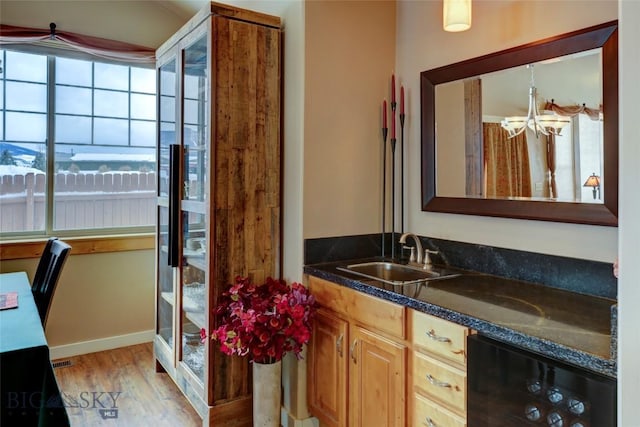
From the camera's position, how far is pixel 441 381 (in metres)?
1.58

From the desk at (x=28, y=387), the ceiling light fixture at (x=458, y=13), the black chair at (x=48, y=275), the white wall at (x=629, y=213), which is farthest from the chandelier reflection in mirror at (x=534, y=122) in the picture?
the black chair at (x=48, y=275)

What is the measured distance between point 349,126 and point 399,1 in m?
0.81

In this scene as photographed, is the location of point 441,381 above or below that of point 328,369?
above

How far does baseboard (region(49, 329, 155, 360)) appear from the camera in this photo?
3.37 metres

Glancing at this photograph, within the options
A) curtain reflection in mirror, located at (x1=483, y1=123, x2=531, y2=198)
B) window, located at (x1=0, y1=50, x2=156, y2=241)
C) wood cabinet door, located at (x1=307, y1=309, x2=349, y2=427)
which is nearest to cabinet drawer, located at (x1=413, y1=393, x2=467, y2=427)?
wood cabinet door, located at (x1=307, y1=309, x2=349, y2=427)

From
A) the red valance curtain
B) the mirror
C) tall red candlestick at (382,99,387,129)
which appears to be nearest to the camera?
the mirror

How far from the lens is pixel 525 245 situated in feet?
6.49

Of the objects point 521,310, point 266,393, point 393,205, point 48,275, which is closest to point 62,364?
point 48,275

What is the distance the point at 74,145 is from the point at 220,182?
1.87 meters

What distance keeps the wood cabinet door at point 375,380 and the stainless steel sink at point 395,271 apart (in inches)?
14.6

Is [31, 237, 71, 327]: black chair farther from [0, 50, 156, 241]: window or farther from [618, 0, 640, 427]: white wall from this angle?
[618, 0, 640, 427]: white wall

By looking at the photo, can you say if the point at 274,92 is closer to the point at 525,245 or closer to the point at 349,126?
the point at 349,126

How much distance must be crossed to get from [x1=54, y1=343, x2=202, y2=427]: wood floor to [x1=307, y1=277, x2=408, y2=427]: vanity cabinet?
0.82 meters

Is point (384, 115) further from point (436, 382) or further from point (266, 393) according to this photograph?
point (266, 393)
